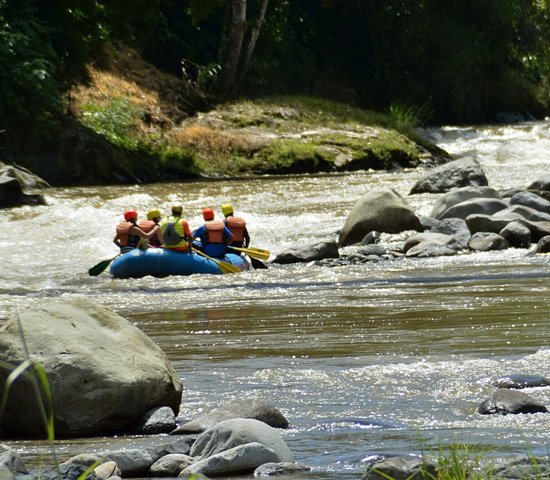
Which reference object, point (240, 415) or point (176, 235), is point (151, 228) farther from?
point (240, 415)

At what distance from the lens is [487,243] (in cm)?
1527

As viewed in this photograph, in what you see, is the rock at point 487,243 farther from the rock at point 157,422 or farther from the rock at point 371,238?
the rock at point 157,422

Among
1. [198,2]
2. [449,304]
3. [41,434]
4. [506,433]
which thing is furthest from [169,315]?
[198,2]

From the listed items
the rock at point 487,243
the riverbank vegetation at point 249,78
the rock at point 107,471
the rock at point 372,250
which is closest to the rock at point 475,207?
the rock at point 487,243

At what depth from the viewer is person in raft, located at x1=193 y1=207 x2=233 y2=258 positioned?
15.1 metres

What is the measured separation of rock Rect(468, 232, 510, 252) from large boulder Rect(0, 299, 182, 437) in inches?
362

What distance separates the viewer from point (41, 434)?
6.33 meters

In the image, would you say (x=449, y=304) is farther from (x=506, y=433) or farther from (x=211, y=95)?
(x=211, y=95)

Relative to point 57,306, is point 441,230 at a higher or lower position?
lower

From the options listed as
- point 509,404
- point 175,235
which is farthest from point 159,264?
point 509,404

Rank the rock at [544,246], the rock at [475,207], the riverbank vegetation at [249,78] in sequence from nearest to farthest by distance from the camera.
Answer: the rock at [544,246] → the rock at [475,207] → the riverbank vegetation at [249,78]

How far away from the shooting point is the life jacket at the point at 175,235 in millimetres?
14680

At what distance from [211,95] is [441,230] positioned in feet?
50.2

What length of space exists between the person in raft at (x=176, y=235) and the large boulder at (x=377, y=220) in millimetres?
2893
